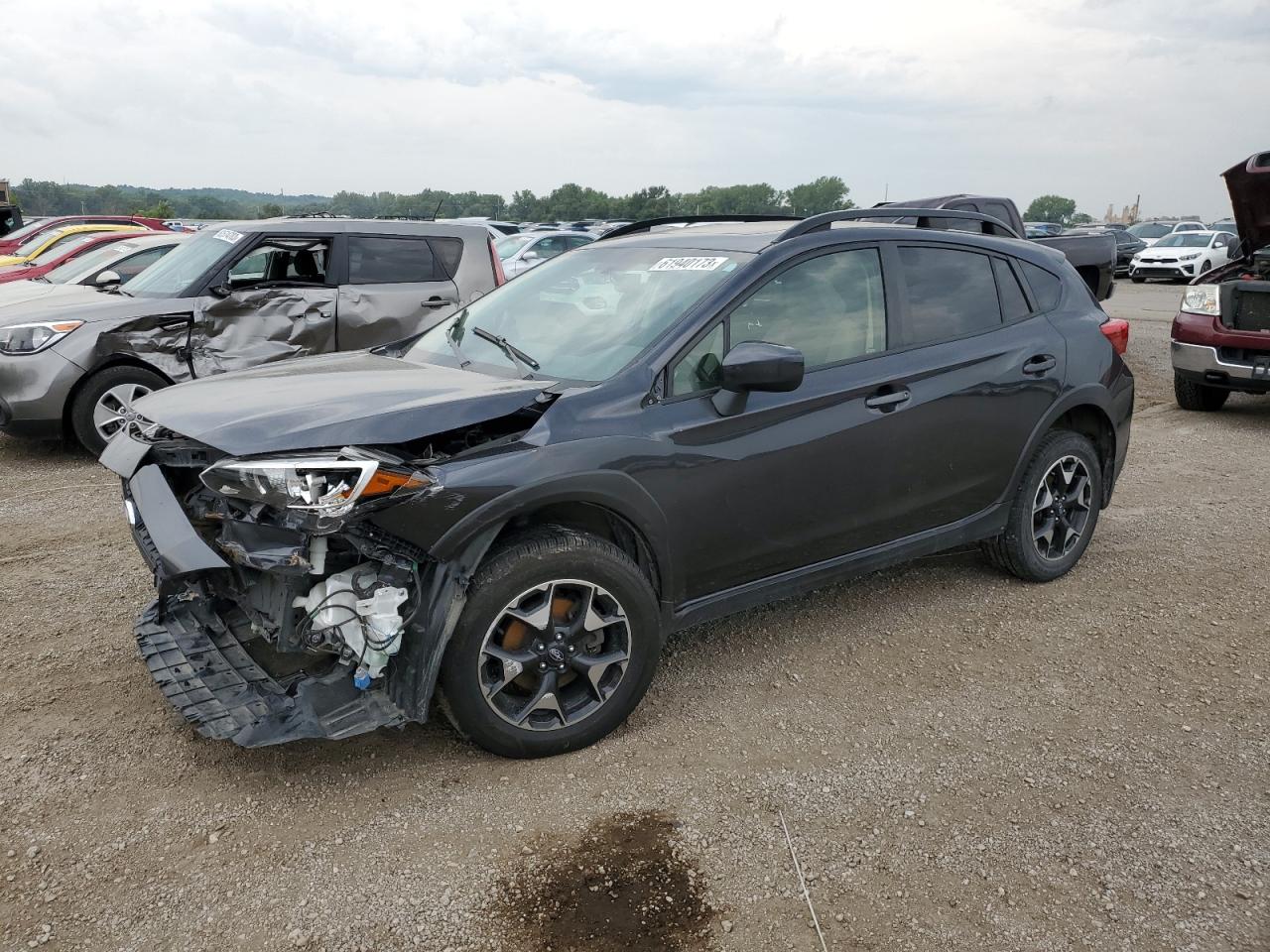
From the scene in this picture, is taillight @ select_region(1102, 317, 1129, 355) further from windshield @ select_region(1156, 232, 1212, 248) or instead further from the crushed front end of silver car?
windshield @ select_region(1156, 232, 1212, 248)

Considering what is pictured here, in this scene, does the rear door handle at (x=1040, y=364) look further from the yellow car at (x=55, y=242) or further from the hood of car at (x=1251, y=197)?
the yellow car at (x=55, y=242)

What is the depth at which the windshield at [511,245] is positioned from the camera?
1809cm

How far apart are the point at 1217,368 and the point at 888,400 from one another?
591 cm

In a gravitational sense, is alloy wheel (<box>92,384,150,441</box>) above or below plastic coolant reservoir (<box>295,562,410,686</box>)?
below

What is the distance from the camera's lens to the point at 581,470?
3141mm

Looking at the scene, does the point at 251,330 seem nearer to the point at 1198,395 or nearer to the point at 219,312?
the point at 219,312

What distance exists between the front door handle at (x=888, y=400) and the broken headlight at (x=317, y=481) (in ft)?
6.29

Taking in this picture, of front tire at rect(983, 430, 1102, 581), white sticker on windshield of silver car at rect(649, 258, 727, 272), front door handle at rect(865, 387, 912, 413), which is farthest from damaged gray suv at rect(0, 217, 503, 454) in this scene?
front tire at rect(983, 430, 1102, 581)

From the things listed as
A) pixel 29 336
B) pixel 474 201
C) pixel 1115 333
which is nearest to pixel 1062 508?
pixel 1115 333

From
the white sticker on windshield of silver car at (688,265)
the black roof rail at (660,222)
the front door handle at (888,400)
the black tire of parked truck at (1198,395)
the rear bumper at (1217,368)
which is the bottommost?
the black tire of parked truck at (1198,395)

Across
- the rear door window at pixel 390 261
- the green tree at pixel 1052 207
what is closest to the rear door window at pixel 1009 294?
the rear door window at pixel 390 261

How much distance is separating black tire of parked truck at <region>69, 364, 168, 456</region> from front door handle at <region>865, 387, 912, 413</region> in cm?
553

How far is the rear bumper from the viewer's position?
26.4 feet

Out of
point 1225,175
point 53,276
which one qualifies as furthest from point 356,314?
point 1225,175
